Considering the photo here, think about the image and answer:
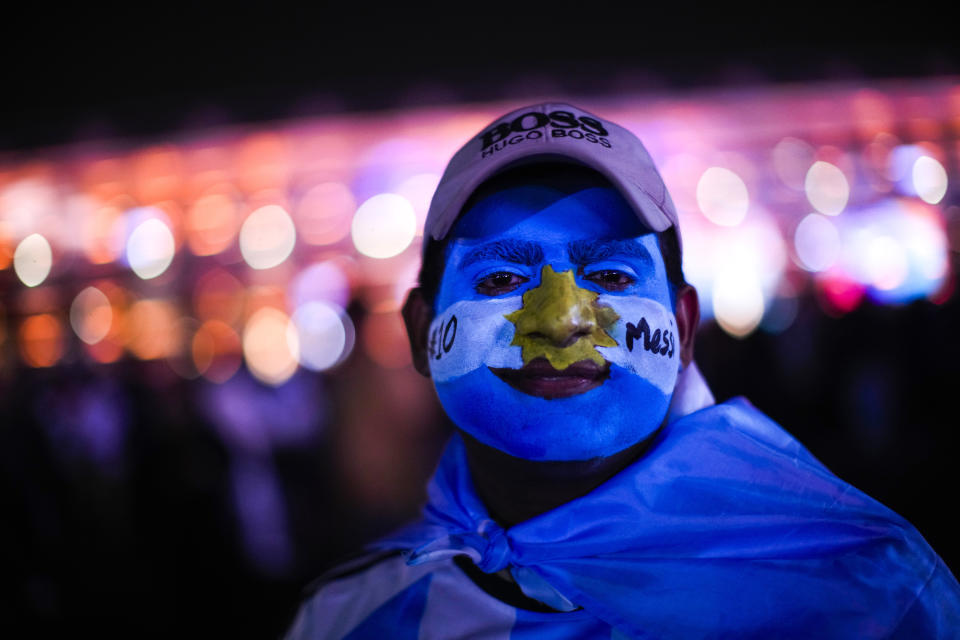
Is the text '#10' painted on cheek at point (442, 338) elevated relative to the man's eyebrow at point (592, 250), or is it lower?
lower

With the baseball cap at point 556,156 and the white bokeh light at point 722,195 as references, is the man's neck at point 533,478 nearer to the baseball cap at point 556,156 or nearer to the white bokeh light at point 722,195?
the baseball cap at point 556,156

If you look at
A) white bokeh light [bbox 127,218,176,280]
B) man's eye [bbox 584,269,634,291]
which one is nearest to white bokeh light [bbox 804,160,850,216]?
man's eye [bbox 584,269,634,291]

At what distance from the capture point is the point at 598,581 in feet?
3.76

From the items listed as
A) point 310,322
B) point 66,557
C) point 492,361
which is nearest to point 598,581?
point 492,361

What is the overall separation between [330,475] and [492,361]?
4833 millimetres

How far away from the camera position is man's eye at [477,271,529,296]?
1.23 meters

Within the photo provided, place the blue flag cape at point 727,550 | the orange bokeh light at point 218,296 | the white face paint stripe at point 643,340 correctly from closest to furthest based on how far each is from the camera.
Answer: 1. the blue flag cape at point 727,550
2. the white face paint stripe at point 643,340
3. the orange bokeh light at point 218,296

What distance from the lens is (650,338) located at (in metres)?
1.18

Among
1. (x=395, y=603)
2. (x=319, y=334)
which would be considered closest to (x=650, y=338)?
(x=395, y=603)

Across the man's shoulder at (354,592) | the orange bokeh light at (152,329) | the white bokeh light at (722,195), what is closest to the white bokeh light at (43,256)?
the orange bokeh light at (152,329)

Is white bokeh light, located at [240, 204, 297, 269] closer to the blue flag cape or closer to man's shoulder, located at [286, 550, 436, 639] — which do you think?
man's shoulder, located at [286, 550, 436, 639]

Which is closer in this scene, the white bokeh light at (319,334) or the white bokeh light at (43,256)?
the white bokeh light at (43,256)

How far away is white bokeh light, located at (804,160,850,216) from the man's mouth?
6.66 metres

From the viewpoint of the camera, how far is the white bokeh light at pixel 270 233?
271 inches
